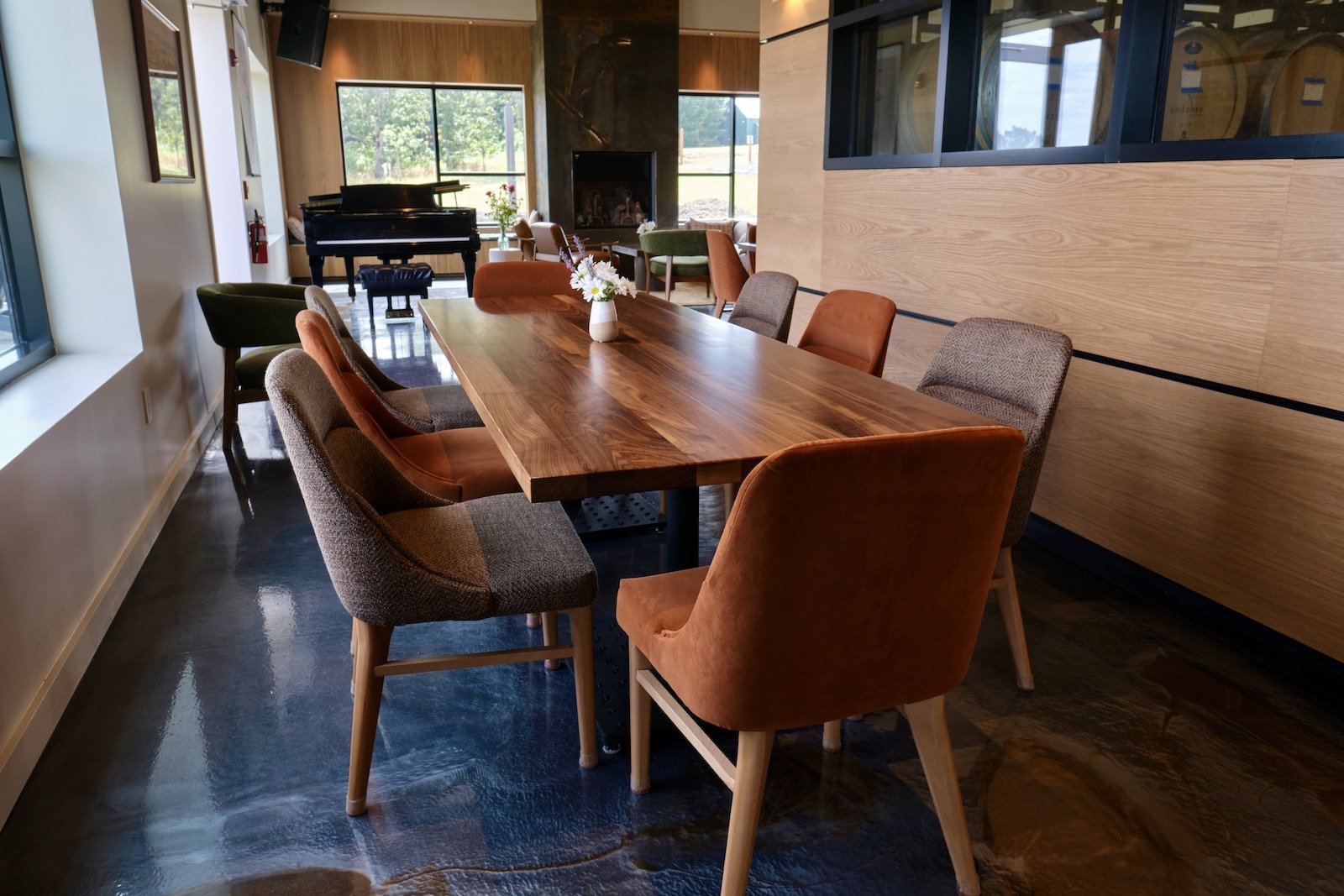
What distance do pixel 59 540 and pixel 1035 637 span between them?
8.26ft

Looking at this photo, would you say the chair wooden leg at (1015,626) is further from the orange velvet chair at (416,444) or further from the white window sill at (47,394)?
the white window sill at (47,394)

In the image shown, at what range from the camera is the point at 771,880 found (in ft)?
5.47

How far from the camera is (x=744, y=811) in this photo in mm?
1454

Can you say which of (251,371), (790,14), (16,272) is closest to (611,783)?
(16,272)

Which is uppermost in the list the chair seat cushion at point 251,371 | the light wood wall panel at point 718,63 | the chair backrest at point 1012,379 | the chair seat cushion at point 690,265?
the light wood wall panel at point 718,63

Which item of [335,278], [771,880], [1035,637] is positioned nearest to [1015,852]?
[771,880]

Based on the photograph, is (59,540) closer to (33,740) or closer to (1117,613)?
(33,740)

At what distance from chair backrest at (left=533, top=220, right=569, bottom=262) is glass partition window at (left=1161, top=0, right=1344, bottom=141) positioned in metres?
5.89

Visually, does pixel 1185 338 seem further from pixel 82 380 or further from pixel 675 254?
pixel 675 254

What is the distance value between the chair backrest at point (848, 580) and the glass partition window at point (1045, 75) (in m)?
2.04

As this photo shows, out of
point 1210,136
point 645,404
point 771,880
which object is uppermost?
point 1210,136

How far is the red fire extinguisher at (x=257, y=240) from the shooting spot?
6809 mm

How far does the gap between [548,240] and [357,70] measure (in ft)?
13.2

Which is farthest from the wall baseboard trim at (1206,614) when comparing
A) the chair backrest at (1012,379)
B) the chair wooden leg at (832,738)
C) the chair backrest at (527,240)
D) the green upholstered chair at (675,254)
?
the chair backrest at (527,240)
